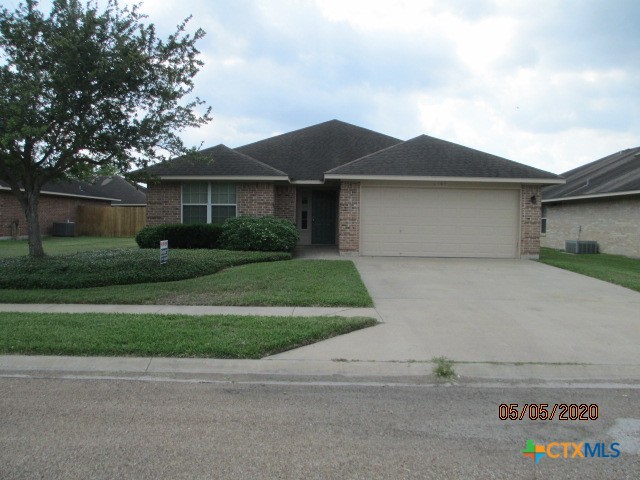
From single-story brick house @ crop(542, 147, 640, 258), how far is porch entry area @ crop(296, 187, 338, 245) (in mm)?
11012

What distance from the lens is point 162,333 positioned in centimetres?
613

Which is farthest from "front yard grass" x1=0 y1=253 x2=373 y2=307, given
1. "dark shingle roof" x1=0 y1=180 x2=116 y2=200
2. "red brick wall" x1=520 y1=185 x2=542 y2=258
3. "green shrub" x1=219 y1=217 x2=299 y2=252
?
"dark shingle roof" x1=0 y1=180 x2=116 y2=200

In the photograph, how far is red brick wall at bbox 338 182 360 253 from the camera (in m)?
15.3

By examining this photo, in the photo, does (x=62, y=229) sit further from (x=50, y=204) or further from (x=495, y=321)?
(x=495, y=321)

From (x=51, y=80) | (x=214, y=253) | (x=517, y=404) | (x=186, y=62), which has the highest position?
(x=186, y=62)

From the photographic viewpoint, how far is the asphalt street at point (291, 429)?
3.21 metres

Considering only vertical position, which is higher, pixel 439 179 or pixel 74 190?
pixel 74 190

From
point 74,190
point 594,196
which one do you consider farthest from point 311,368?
point 74,190

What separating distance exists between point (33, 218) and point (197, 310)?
611 cm

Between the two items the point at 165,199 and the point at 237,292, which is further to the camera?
the point at 165,199

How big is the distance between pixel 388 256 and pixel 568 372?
34.0 feet

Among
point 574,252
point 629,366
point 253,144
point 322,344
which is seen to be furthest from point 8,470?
point 574,252

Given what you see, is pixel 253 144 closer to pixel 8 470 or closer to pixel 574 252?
pixel 574 252

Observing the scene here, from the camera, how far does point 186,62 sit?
10703mm
